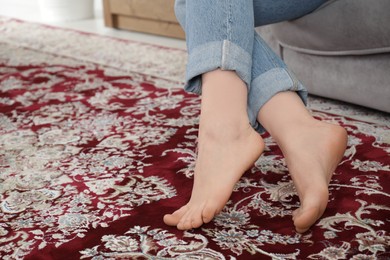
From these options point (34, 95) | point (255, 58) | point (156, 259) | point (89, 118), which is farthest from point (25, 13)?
point (156, 259)

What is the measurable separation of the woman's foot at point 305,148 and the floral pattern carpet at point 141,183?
54mm

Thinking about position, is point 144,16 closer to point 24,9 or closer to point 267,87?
point 24,9

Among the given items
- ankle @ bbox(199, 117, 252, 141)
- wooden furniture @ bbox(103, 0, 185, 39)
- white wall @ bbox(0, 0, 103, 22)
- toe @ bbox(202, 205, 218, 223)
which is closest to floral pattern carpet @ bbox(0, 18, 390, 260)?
toe @ bbox(202, 205, 218, 223)

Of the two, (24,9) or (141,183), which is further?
(24,9)

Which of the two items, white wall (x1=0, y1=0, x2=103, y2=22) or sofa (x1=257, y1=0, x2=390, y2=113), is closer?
sofa (x1=257, y1=0, x2=390, y2=113)

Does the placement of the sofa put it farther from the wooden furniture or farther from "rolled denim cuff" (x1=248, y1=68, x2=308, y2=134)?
the wooden furniture

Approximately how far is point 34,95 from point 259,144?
3.57ft

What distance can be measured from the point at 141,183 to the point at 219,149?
25cm

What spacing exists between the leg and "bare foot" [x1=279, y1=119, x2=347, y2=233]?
7 centimetres

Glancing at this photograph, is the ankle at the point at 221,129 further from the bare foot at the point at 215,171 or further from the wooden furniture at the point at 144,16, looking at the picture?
the wooden furniture at the point at 144,16

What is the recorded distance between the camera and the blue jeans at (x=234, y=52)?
102 cm

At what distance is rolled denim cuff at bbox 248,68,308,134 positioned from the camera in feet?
3.65

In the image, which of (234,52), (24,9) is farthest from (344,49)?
(24,9)

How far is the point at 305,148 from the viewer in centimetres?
103
